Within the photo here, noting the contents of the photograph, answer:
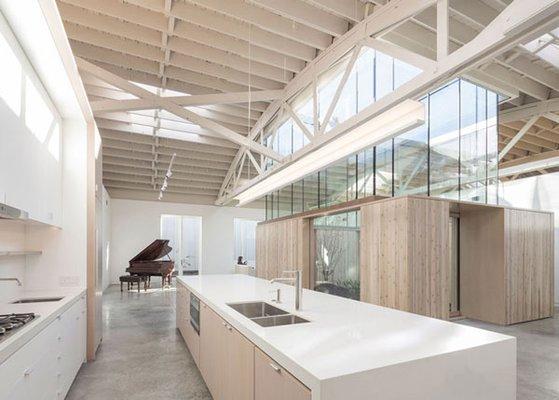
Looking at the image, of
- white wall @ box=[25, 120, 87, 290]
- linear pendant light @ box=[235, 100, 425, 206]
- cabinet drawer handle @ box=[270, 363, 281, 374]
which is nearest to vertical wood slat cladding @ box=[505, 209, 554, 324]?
linear pendant light @ box=[235, 100, 425, 206]

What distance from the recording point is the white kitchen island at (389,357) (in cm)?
156

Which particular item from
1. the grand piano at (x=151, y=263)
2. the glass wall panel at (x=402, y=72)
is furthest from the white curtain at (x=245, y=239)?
the glass wall panel at (x=402, y=72)

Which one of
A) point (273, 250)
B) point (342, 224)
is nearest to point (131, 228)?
point (273, 250)

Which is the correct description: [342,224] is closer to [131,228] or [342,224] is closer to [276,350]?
[276,350]

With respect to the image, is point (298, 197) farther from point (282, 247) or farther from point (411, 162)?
point (411, 162)

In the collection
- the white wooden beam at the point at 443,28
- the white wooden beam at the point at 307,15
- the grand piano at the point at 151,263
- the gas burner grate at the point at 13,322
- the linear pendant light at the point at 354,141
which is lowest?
the grand piano at the point at 151,263

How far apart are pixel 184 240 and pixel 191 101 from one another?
8.88 m

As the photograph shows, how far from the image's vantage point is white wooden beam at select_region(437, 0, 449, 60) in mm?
3469

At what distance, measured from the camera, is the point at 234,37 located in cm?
543

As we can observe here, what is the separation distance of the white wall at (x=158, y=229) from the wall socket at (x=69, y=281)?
356 inches

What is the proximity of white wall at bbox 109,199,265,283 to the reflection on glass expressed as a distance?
21.4 ft

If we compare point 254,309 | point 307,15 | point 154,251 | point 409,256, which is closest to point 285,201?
point 154,251

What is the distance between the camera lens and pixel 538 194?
378 inches

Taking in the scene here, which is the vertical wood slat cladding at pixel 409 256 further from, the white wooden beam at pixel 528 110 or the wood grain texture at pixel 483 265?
the white wooden beam at pixel 528 110
